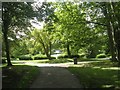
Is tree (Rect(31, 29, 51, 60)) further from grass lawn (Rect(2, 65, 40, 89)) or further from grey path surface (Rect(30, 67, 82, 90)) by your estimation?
grey path surface (Rect(30, 67, 82, 90))

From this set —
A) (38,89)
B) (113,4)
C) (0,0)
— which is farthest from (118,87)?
(113,4)

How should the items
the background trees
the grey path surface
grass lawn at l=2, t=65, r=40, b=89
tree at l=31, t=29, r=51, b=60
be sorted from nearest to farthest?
the grey path surface < grass lawn at l=2, t=65, r=40, b=89 < the background trees < tree at l=31, t=29, r=51, b=60

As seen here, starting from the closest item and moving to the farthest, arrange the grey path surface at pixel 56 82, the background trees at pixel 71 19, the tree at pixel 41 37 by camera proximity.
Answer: the grey path surface at pixel 56 82 → the background trees at pixel 71 19 → the tree at pixel 41 37

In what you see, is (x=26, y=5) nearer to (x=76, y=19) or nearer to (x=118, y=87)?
(x=76, y=19)

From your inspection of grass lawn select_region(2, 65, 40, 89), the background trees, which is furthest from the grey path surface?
the background trees

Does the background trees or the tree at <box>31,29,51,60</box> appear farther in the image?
the tree at <box>31,29,51,60</box>

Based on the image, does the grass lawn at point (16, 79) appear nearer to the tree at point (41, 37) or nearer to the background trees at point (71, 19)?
the background trees at point (71, 19)

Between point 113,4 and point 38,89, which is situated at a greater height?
point 113,4

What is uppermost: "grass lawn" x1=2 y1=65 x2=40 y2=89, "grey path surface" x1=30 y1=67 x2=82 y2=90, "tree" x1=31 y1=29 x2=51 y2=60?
"tree" x1=31 y1=29 x2=51 y2=60

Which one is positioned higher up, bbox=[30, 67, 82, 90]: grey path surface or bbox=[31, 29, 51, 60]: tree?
bbox=[31, 29, 51, 60]: tree

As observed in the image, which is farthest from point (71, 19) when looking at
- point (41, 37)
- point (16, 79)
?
point (41, 37)

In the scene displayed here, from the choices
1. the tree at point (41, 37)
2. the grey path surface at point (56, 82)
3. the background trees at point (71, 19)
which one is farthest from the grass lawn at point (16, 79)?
the tree at point (41, 37)

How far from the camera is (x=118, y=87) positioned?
10.9 meters

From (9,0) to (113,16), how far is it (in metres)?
9.00
